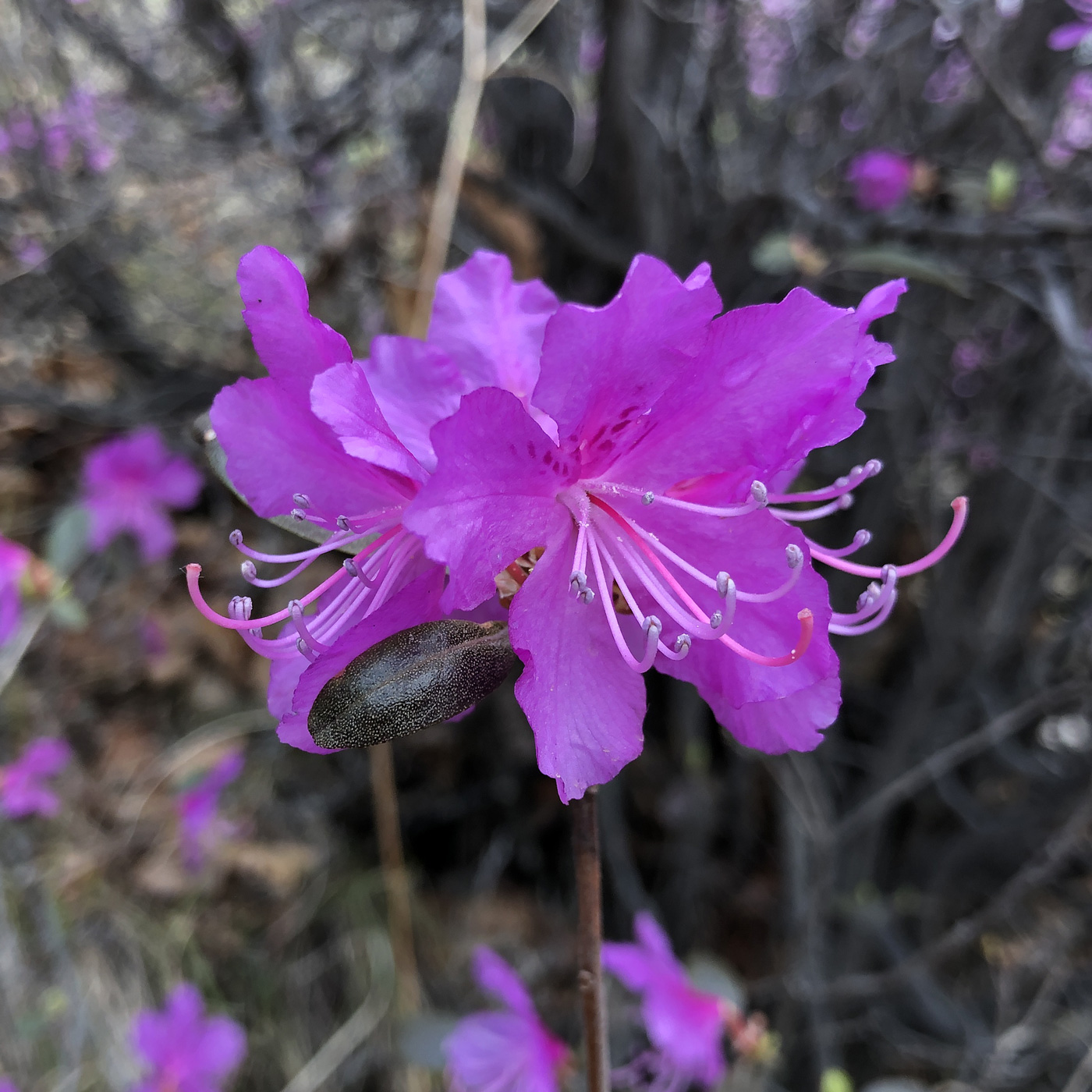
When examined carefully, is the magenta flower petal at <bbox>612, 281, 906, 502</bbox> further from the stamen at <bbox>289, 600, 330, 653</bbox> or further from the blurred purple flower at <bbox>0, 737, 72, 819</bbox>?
the blurred purple flower at <bbox>0, 737, 72, 819</bbox>

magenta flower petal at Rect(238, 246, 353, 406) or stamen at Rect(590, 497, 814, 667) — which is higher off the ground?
magenta flower petal at Rect(238, 246, 353, 406)

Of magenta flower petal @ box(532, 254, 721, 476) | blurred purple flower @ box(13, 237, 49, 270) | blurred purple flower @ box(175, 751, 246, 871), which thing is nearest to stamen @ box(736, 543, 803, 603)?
magenta flower petal @ box(532, 254, 721, 476)

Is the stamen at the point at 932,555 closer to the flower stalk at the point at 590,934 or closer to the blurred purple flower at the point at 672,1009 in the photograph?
the flower stalk at the point at 590,934

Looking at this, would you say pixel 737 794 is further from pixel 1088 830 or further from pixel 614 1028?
pixel 1088 830

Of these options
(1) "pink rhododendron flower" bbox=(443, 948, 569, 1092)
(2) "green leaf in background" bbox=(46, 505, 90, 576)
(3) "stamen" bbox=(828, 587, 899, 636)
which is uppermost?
(2) "green leaf in background" bbox=(46, 505, 90, 576)

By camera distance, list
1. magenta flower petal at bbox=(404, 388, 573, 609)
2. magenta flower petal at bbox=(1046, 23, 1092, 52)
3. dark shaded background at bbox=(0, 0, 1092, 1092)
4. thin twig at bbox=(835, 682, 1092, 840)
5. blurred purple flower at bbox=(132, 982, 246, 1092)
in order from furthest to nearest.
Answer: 1. dark shaded background at bbox=(0, 0, 1092, 1092)
2. blurred purple flower at bbox=(132, 982, 246, 1092)
3. magenta flower petal at bbox=(1046, 23, 1092, 52)
4. thin twig at bbox=(835, 682, 1092, 840)
5. magenta flower petal at bbox=(404, 388, 573, 609)

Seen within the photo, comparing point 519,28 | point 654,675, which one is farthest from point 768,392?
point 519,28

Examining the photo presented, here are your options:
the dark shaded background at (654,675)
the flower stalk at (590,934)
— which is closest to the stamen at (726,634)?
the flower stalk at (590,934)

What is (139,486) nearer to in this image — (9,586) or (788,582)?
(9,586)
